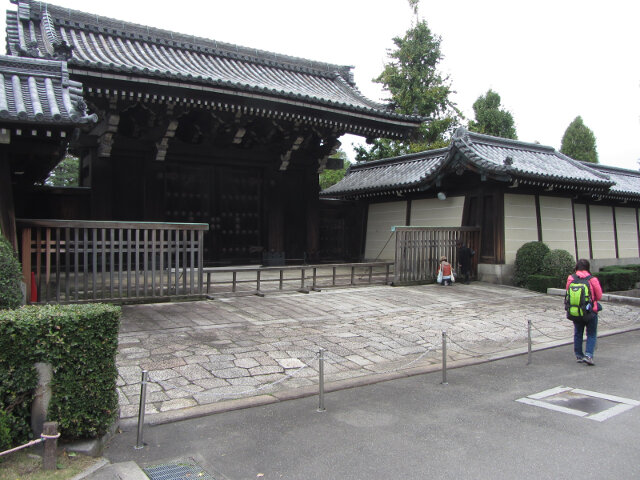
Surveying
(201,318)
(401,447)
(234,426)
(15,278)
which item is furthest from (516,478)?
(201,318)

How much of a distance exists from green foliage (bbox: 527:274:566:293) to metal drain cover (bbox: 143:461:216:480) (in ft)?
41.0

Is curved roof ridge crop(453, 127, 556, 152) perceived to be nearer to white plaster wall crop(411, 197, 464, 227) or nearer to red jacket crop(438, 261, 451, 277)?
white plaster wall crop(411, 197, 464, 227)

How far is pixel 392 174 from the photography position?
1905cm

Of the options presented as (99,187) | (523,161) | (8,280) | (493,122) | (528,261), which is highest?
(493,122)

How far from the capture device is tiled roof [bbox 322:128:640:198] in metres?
13.9

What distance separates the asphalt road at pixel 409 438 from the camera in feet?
12.1

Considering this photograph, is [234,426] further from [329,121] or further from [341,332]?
[329,121]

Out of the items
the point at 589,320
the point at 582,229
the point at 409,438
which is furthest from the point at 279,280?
the point at 582,229

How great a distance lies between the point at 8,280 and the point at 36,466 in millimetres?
2403

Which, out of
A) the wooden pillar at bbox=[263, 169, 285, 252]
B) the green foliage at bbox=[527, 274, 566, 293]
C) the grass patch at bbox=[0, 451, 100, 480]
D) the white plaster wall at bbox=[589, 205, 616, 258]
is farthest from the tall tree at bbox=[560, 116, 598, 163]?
the grass patch at bbox=[0, 451, 100, 480]

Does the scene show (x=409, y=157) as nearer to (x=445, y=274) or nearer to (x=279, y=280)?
(x=445, y=274)

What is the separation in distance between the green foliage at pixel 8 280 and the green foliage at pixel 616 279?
16203mm

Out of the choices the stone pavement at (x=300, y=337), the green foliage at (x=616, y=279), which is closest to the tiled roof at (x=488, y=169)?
the green foliage at (x=616, y=279)

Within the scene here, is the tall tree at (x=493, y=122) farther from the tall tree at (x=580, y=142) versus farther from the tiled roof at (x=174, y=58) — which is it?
the tiled roof at (x=174, y=58)
